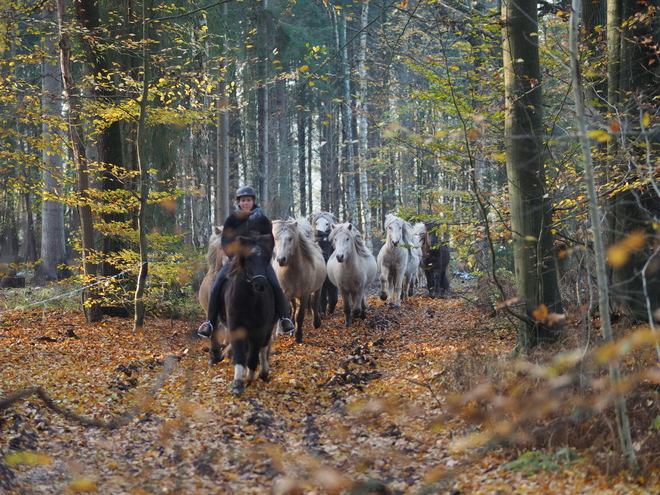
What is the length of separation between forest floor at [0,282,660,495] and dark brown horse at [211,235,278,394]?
49 cm

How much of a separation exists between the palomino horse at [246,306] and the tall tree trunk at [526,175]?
134 inches

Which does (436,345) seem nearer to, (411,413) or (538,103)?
(411,413)

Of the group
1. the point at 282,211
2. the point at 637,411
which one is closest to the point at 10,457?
the point at 637,411

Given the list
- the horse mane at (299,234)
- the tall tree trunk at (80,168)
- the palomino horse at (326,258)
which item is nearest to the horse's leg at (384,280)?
the palomino horse at (326,258)

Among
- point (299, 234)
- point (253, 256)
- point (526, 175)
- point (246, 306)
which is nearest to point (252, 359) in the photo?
point (246, 306)

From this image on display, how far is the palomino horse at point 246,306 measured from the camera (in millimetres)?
8086

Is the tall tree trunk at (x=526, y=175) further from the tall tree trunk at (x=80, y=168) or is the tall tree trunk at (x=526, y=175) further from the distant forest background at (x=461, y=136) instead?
the tall tree trunk at (x=80, y=168)

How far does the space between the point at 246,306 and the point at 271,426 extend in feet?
6.22

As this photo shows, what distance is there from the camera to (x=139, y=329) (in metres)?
11.9

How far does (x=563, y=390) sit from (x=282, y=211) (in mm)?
33904

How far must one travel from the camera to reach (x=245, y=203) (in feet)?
30.0

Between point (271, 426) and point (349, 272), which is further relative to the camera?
point (349, 272)

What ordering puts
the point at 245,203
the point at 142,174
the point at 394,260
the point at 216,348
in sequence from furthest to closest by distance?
1. the point at 394,260
2. the point at 142,174
3. the point at 216,348
4. the point at 245,203

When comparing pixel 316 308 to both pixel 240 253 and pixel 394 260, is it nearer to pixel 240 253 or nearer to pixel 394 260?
pixel 394 260
